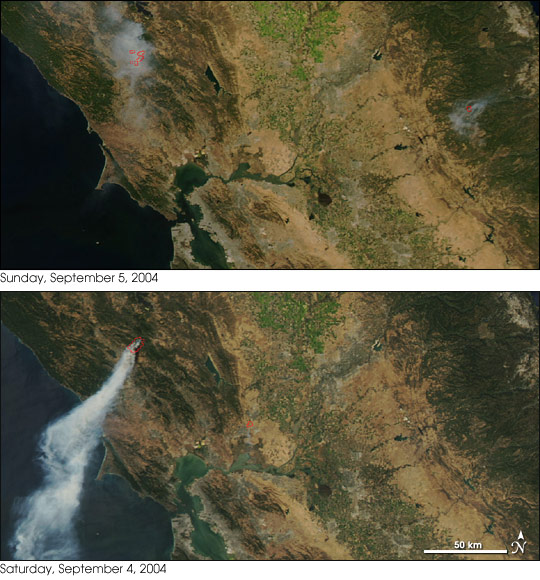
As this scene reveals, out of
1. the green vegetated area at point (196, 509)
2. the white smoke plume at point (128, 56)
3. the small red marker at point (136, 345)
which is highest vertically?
the white smoke plume at point (128, 56)

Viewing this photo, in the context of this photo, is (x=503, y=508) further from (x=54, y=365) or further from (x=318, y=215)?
(x=54, y=365)

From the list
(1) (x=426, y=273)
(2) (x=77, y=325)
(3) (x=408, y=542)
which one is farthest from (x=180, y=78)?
(3) (x=408, y=542)

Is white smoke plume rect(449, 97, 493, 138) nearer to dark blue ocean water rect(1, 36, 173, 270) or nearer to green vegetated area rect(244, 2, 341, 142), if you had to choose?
green vegetated area rect(244, 2, 341, 142)

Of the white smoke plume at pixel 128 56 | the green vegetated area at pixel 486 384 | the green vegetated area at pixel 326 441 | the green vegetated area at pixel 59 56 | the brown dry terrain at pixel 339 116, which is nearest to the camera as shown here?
the brown dry terrain at pixel 339 116

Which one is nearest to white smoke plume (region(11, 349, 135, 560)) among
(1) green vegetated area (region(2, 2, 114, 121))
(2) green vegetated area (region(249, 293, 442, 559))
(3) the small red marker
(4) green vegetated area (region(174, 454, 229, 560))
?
(3) the small red marker

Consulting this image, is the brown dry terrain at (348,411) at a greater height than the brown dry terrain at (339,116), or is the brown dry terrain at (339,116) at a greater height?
the brown dry terrain at (339,116)

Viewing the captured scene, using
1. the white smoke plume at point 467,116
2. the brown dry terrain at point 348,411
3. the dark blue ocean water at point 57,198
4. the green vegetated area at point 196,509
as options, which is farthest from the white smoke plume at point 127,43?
the green vegetated area at point 196,509

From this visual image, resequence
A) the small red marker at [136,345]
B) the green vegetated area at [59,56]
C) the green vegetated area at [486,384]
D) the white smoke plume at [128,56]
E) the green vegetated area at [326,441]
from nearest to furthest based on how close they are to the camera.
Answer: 1. the green vegetated area at [486,384]
2. the green vegetated area at [326,441]
3. the white smoke plume at [128,56]
4. the green vegetated area at [59,56]
5. the small red marker at [136,345]

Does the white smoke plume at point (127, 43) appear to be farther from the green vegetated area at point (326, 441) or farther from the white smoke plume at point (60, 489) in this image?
the white smoke plume at point (60, 489)

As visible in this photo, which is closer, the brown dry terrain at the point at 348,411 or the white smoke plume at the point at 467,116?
the white smoke plume at the point at 467,116
